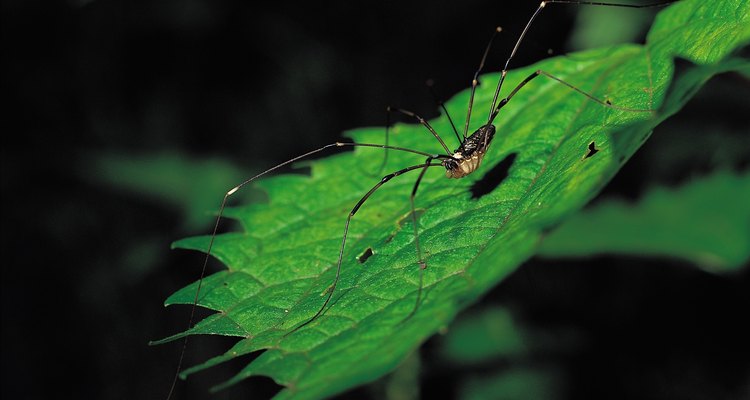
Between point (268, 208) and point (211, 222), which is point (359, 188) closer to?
point (268, 208)

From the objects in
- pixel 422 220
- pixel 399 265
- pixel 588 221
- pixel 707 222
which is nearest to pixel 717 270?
pixel 707 222

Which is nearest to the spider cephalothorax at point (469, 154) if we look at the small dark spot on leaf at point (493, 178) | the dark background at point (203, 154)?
the small dark spot on leaf at point (493, 178)

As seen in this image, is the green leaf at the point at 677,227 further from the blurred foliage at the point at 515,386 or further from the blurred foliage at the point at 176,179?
the blurred foliage at the point at 176,179

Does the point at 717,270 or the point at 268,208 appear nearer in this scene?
the point at 268,208

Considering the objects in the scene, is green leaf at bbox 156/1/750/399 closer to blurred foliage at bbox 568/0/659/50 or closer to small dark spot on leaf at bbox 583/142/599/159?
small dark spot on leaf at bbox 583/142/599/159

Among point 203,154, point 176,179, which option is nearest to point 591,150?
point 176,179

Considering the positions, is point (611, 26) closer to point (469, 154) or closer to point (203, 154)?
point (469, 154)

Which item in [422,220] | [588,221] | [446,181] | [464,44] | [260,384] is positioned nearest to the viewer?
[422,220]

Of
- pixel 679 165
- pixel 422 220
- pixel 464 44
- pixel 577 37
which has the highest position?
pixel 464 44
